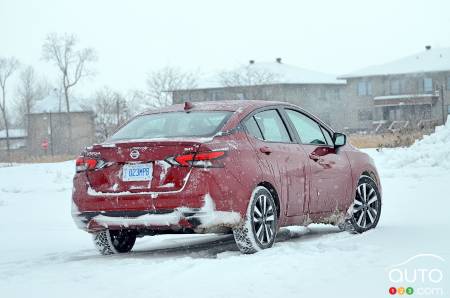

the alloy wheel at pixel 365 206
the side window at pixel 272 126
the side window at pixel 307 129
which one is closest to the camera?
the side window at pixel 272 126

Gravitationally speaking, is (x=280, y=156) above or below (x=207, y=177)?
above

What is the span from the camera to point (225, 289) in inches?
211

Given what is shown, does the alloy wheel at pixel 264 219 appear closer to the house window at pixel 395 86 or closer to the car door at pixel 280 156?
the car door at pixel 280 156

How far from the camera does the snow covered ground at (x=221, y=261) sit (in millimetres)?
5434

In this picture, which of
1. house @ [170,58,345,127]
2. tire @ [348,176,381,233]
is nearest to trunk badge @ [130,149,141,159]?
tire @ [348,176,381,233]

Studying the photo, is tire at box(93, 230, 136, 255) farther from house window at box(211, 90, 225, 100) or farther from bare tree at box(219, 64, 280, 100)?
house window at box(211, 90, 225, 100)

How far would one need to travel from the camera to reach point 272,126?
315 inches

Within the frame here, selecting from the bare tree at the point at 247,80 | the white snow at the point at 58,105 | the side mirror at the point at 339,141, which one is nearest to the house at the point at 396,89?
the bare tree at the point at 247,80

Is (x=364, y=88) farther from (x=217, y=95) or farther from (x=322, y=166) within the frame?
(x=322, y=166)

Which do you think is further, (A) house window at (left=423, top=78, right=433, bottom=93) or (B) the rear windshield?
(A) house window at (left=423, top=78, right=433, bottom=93)

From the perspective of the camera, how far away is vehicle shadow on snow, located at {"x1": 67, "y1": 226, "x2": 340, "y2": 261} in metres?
7.67

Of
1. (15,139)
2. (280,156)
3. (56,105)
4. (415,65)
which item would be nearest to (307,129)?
(280,156)

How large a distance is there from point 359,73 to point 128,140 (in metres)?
75.0

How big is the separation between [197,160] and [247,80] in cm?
6736
